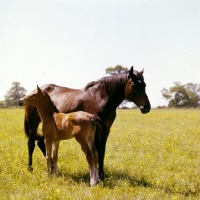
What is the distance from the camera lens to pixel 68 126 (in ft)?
20.6

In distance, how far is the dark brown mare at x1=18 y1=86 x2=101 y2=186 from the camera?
240 inches

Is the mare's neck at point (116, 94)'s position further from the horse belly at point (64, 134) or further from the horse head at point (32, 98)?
the horse head at point (32, 98)

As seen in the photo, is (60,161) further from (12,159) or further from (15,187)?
(15,187)

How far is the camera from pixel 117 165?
8.36 meters

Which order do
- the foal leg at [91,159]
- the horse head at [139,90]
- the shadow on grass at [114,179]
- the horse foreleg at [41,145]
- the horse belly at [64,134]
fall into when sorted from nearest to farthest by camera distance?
the foal leg at [91,159] → the horse belly at [64,134] → the shadow on grass at [114,179] → the horse head at [139,90] → the horse foreleg at [41,145]

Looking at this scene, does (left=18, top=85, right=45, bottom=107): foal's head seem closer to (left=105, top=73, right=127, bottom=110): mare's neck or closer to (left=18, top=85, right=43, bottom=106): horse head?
(left=18, top=85, right=43, bottom=106): horse head

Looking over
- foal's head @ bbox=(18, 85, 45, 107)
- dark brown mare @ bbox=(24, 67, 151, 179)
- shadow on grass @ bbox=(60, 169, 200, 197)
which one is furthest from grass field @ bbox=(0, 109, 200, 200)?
foal's head @ bbox=(18, 85, 45, 107)

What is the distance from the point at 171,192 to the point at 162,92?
3851 inches

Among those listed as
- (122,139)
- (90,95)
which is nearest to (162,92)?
(122,139)

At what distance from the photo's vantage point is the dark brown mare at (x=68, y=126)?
6.10 metres

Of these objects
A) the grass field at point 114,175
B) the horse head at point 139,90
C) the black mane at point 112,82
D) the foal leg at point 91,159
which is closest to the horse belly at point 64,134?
the foal leg at point 91,159

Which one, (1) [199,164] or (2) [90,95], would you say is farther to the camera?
(1) [199,164]

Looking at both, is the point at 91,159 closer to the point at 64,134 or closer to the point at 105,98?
the point at 64,134

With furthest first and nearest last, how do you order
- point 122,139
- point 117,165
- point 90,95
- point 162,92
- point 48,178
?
point 162,92
point 122,139
point 117,165
point 90,95
point 48,178
